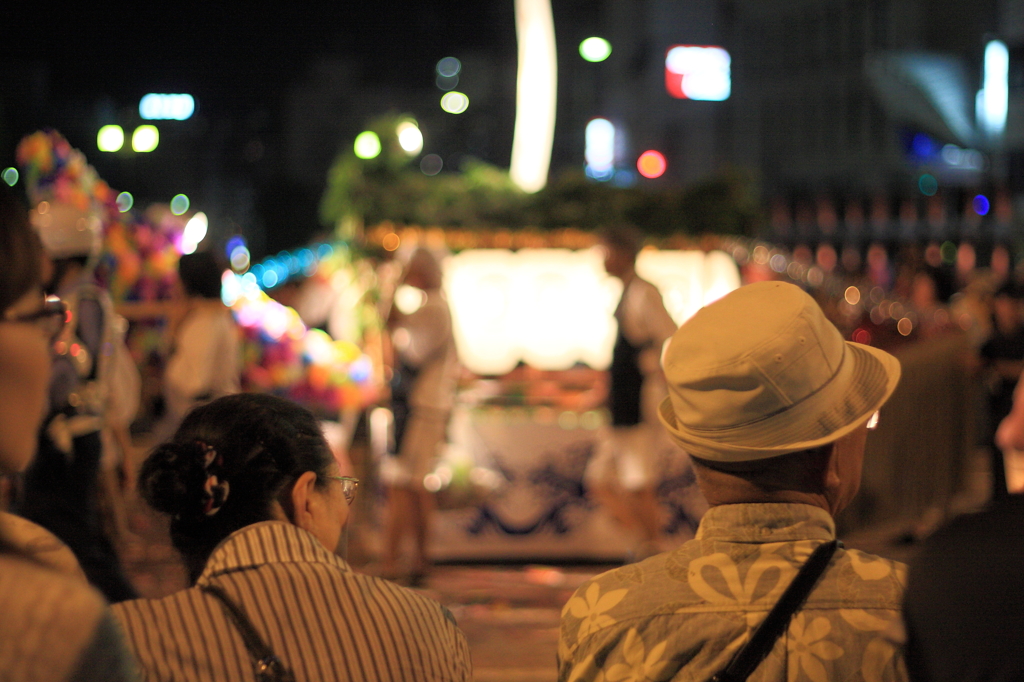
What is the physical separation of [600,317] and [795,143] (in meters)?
36.0

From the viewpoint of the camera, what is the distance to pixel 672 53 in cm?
3316

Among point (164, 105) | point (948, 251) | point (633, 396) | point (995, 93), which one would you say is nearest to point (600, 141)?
point (995, 93)

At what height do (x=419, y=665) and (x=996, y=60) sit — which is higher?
(x=996, y=60)

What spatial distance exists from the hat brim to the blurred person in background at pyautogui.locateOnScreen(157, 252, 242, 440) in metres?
3.23

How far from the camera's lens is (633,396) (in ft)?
18.5

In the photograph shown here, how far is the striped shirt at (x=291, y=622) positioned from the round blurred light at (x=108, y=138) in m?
18.8

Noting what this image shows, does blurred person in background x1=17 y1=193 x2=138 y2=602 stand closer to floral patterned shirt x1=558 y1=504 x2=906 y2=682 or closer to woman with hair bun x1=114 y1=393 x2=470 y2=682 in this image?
woman with hair bun x1=114 y1=393 x2=470 y2=682

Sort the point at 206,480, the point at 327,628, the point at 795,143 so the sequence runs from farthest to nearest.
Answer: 1. the point at 795,143
2. the point at 206,480
3. the point at 327,628

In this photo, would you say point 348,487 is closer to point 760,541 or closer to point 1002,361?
point 760,541

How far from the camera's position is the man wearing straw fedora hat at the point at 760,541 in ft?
4.42

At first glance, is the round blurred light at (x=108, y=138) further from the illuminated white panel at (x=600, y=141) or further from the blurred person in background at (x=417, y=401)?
the blurred person in background at (x=417, y=401)

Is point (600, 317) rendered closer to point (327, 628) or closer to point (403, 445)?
point (403, 445)

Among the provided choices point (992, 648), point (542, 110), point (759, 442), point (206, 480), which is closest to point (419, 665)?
point (206, 480)

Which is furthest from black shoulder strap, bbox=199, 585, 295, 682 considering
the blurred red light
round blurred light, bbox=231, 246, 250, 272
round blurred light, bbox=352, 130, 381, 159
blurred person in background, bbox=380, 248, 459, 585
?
the blurred red light
